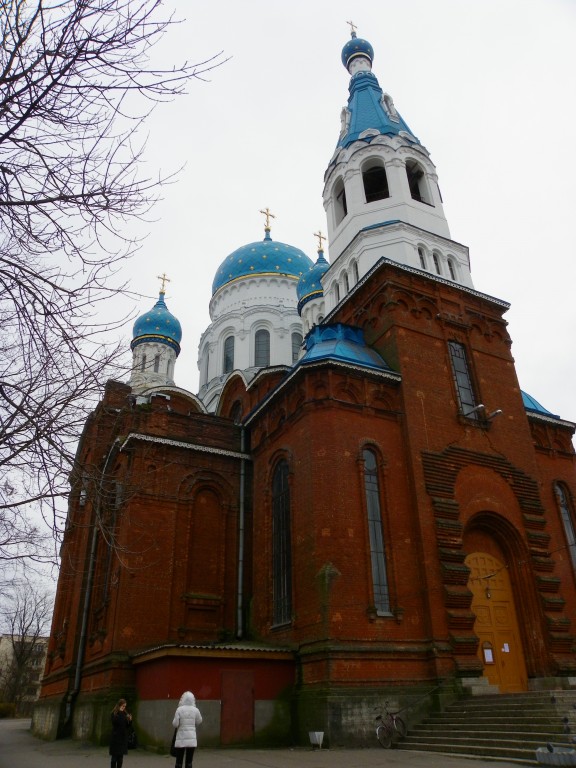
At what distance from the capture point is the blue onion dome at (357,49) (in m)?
25.6

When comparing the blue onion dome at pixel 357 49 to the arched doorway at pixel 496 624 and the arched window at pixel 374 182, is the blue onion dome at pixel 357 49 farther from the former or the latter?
the arched doorway at pixel 496 624

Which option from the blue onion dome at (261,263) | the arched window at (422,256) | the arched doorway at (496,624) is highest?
the blue onion dome at (261,263)

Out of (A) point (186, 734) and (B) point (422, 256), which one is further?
(B) point (422, 256)

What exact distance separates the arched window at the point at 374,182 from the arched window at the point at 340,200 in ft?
2.76

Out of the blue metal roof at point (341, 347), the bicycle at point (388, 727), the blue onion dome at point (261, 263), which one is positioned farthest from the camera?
the blue onion dome at point (261, 263)

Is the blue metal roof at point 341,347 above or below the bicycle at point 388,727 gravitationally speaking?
above

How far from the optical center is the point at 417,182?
819 inches

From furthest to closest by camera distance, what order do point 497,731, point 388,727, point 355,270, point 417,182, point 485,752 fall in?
point 417,182 < point 355,270 < point 388,727 < point 497,731 < point 485,752

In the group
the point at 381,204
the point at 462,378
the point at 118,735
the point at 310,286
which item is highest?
the point at 310,286

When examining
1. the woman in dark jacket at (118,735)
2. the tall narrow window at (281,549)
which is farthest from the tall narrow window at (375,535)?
the woman in dark jacket at (118,735)

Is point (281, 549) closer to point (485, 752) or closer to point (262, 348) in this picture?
point (485, 752)

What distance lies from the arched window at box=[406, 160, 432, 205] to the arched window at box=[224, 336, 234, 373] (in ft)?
35.1

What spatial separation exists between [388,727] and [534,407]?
11130 millimetres

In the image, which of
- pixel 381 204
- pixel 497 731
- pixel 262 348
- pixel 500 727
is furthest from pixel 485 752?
pixel 262 348
